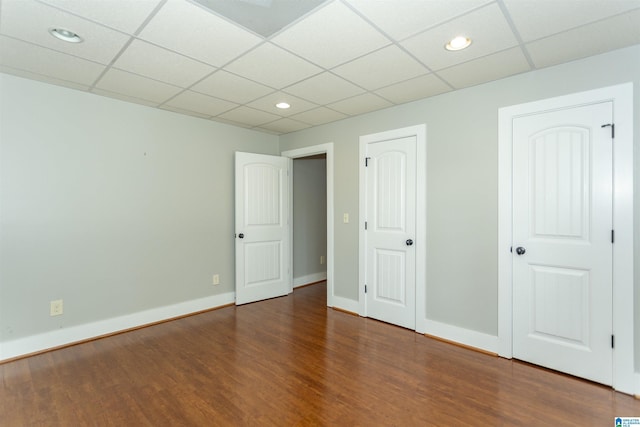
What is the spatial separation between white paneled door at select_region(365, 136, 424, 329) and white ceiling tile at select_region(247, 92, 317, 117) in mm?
932

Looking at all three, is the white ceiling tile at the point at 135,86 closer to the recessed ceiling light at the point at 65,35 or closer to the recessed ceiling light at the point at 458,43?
the recessed ceiling light at the point at 65,35

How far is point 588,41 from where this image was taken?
215 centimetres

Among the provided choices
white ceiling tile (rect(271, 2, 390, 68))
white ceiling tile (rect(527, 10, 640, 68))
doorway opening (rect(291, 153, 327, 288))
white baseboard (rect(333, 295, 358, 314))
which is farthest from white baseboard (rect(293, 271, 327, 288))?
white ceiling tile (rect(527, 10, 640, 68))

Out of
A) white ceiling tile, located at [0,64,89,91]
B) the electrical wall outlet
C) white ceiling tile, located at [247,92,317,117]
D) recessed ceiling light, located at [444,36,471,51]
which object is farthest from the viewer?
white ceiling tile, located at [247,92,317,117]

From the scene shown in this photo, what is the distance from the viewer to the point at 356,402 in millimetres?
2123

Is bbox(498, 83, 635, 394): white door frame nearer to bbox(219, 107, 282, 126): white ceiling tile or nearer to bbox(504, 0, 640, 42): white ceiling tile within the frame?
Result: bbox(504, 0, 640, 42): white ceiling tile

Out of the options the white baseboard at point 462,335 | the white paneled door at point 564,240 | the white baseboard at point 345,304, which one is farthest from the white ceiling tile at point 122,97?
the white baseboard at point 462,335

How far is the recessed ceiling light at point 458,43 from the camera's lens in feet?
6.97

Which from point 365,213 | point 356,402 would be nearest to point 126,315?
point 356,402

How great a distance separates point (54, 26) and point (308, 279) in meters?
4.54

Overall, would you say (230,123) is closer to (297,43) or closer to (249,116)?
(249,116)

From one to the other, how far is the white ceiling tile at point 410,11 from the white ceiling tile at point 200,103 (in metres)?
2.05

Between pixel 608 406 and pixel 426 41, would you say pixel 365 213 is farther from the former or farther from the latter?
pixel 608 406

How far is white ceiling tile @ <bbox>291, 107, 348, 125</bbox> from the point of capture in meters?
3.73
